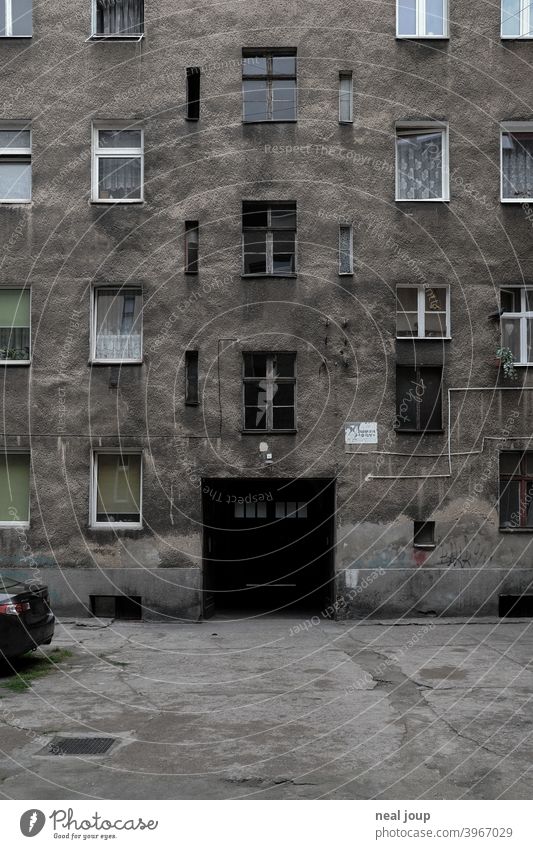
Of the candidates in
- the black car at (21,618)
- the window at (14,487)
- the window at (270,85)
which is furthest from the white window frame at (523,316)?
the black car at (21,618)

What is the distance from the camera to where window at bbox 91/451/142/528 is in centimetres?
2056

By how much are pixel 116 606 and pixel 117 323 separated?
598 cm

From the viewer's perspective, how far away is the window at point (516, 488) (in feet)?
67.7

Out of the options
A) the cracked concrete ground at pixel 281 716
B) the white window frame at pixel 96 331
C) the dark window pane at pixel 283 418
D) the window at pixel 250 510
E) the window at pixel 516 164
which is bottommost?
the cracked concrete ground at pixel 281 716

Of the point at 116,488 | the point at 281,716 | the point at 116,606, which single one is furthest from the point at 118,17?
the point at 281,716

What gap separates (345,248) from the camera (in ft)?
67.9

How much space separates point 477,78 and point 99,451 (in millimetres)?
11345

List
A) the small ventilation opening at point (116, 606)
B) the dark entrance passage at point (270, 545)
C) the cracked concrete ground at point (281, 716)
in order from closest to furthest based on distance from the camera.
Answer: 1. the cracked concrete ground at point (281, 716)
2. the small ventilation opening at point (116, 606)
3. the dark entrance passage at point (270, 545)

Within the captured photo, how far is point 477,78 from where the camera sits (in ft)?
68.5

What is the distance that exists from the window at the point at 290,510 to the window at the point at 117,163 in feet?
26.0

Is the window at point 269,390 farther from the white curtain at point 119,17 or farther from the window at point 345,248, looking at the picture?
the white curtain at point 119,17

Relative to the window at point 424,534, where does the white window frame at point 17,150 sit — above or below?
above

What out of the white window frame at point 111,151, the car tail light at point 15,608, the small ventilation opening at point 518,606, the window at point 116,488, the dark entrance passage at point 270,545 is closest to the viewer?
the car tail light at point 15,608

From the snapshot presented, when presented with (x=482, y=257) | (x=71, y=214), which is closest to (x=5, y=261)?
(x=71, y=214)
